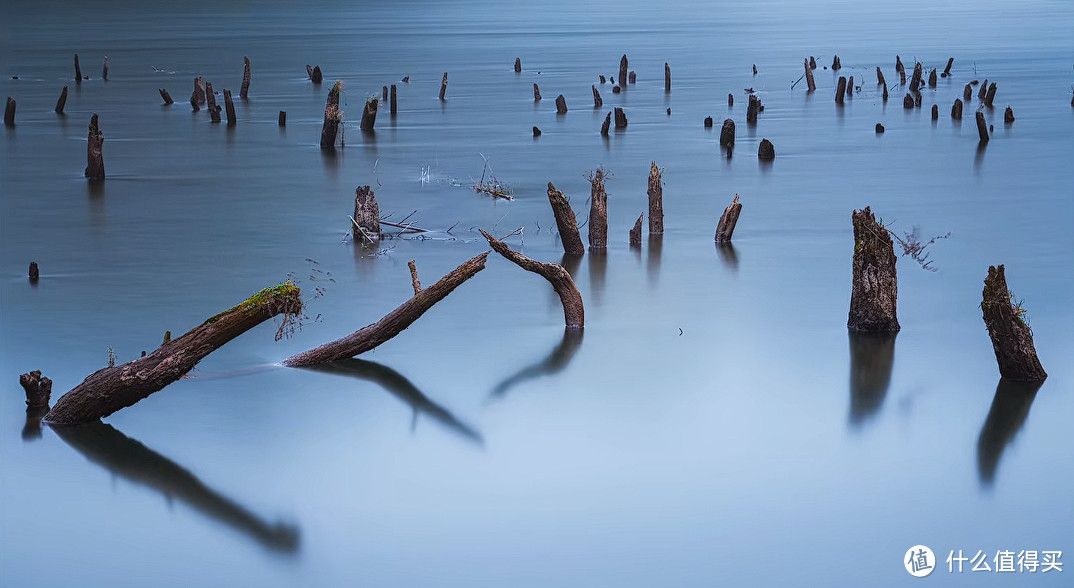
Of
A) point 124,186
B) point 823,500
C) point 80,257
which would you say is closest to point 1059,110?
point 124,186

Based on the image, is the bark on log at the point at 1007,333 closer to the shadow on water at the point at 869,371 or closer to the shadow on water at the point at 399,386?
the shadow on water at the point at 869,371

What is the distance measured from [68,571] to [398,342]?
6.54m

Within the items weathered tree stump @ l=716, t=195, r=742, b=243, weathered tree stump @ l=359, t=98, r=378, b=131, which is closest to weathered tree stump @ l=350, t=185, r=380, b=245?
weathered tree stump @ l=716, t=195, r=742, b=243

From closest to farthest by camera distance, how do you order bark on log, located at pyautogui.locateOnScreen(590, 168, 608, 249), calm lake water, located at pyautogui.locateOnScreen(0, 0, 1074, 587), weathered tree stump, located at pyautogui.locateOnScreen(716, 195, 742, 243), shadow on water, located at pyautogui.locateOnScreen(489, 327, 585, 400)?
calm lake water, located at pyautogui.locateOnScreen(0, 0, 1074, 587) → shadow on water, located at pyautogui.locateOnScreen(489, 327, 585, 400) → bark on log, located at pyautogui.locateOnScreen(590, 168, 608, 249) → weathered tree stump, located at pyautogui.locateOnScreen(716, 195, 742, 243)

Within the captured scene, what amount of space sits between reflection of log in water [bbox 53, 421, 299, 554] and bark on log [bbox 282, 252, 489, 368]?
2.70 metres

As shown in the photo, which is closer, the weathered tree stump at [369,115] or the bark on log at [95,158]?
the bark on log at [95,158]

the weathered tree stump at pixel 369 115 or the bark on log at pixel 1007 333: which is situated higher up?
the weathered tree stump at pixel 369 115

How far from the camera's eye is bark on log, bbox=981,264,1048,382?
13305mm

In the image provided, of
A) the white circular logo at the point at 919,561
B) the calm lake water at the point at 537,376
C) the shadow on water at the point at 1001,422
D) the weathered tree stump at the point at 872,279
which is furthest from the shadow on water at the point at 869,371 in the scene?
the white circular logo at the point at 919,561

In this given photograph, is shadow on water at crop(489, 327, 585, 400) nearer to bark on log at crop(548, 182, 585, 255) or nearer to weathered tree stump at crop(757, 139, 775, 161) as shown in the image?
bark on log at crop(548, 182, 585, 255)

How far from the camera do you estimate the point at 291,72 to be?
225 ft

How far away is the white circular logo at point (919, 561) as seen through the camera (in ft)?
35.6

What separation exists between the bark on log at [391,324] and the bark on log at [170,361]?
6.15 feet

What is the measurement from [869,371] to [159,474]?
27.2 feet
